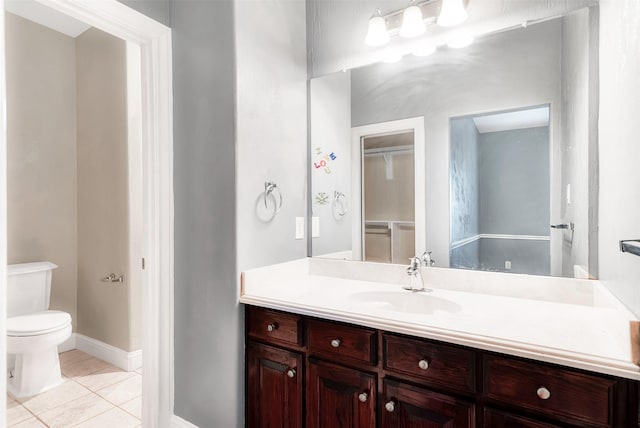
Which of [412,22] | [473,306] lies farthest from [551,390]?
[412,22]

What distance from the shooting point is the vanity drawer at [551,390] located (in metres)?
0.88

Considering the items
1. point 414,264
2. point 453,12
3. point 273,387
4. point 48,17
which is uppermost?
point 48,17

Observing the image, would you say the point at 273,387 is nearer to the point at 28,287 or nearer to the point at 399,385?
the point at 399,385

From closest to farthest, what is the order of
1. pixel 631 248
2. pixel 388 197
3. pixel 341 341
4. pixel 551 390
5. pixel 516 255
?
1. pixel 631 248
2. pixel 551 390
3. pixel 341 341
4. pixel 516 255
5. pixel 388 197

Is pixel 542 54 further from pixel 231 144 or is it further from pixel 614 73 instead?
pixel 231 144

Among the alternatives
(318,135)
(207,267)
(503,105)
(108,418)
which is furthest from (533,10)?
(108,418)

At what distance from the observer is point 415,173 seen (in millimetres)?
1721

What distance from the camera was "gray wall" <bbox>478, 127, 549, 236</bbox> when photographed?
1426 millimetres

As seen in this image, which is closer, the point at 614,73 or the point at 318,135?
the point at 614,73

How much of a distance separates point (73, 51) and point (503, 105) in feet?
11.4

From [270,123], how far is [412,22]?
0.82 metres

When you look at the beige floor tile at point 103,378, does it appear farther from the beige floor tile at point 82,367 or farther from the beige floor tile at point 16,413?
the beige floor tile at point 16,413

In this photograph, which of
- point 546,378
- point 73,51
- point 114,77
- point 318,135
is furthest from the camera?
point 73,51

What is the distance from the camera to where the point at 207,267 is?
5.41 ft
